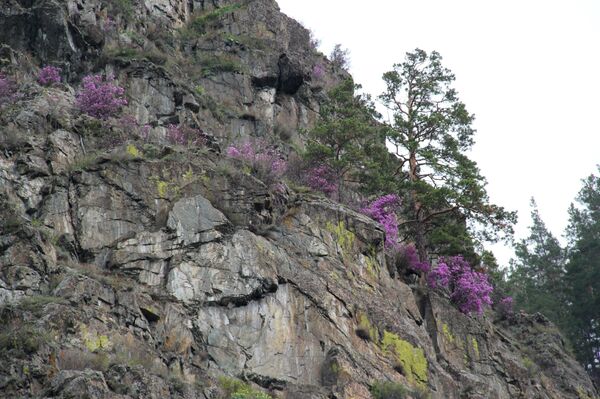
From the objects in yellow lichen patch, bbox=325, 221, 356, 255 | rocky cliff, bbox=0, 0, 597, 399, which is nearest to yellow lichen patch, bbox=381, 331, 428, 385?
rocky cliff, bbox=0, 0, 597, 399

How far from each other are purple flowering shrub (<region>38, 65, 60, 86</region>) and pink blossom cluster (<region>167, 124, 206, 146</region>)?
5.02 meters

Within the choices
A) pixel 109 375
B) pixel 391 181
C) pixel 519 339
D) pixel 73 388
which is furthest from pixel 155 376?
pixel 519 339

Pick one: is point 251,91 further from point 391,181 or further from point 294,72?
point 391,181

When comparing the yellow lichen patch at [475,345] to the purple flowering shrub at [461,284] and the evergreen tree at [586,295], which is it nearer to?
the purple flowering shrub at [461,284]

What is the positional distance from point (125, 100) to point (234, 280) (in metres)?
12.6

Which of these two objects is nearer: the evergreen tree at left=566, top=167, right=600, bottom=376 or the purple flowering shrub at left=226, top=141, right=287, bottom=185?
the purple flowering shrub at left=226, top=141, right=287, bottom=185

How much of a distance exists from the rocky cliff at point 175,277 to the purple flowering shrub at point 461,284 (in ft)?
2.16

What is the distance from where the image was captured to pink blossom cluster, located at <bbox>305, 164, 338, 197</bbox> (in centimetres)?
3334

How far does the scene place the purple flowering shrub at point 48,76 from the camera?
3244 centimetres

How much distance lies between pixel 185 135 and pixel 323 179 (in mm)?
6102

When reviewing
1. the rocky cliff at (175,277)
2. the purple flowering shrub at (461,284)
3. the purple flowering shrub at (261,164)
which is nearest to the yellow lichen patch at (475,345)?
the rocky cliff at (175,277)

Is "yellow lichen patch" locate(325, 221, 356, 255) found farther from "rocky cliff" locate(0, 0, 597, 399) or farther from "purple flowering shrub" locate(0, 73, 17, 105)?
A: "purple flowering shrub" locate(0, 73, 17, 105)

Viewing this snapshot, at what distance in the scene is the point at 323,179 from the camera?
33781mm

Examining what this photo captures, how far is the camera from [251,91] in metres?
41.8
